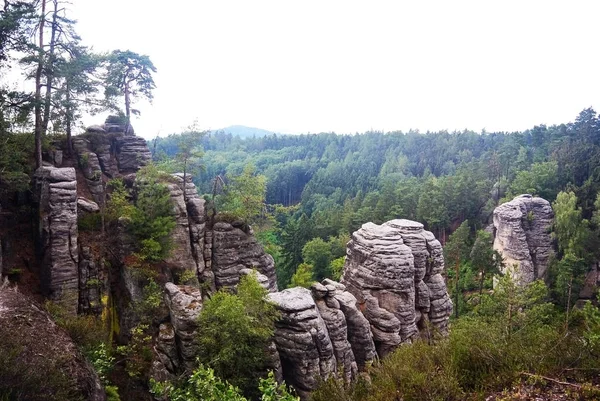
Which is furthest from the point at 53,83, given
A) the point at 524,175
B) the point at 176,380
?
the point at 524,175

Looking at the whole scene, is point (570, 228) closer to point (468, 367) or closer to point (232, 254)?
point (232, 254)

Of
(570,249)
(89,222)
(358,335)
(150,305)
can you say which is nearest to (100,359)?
(150,305)

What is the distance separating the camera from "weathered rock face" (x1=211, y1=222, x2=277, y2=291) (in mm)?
27141

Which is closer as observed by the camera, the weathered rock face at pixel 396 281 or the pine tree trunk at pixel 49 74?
the pine tree trunk at pixel 49 74

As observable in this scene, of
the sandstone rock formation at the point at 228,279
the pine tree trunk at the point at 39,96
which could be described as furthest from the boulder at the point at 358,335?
the pine tree trunk at the point at 39,96

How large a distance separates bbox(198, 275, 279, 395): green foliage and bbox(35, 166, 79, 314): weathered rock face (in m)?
8.07

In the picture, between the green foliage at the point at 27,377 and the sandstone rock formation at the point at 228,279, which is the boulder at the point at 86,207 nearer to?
the sandstone rock formation at the point at 228,279

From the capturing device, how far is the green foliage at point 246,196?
3017 cm

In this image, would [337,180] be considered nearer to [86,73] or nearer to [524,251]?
[524,251]

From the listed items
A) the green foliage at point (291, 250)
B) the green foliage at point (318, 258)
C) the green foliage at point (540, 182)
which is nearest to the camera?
the green foliage at point (318, 258)

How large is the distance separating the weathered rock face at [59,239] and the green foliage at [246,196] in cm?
1153

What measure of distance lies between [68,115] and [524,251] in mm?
51792

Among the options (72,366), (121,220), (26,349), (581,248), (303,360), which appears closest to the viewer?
(26,349)

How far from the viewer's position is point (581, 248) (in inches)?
1753
